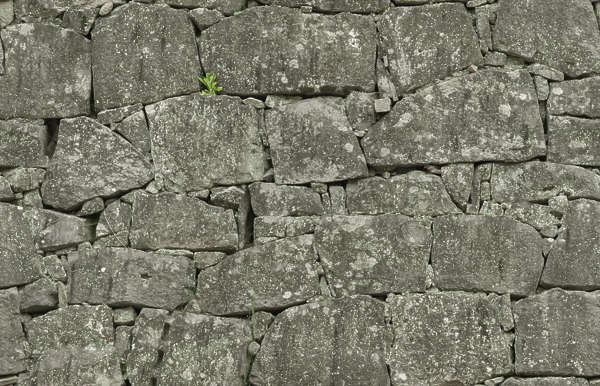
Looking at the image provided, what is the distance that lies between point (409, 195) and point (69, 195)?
241cm

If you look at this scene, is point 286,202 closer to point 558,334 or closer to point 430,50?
point 430,50

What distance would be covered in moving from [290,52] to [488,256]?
1.99 m

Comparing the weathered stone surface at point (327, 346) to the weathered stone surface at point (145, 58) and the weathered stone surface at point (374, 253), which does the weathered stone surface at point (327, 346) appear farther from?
the weathered stone surface at point (145, 58)

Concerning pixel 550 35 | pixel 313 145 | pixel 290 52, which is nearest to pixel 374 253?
pixel 313 145

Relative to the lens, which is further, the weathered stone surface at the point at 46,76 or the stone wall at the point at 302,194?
the weathered stone surface at the point at 46,76

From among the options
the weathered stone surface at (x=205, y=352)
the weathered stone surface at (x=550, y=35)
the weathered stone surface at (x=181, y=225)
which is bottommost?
the weathered stone surface at (x=205, y=352)

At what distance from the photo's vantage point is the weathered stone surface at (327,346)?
5.35 meters

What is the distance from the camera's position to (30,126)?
19.0 ft

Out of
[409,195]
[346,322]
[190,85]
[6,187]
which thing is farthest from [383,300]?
[6,187]

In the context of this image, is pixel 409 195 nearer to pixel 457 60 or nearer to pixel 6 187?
pixel 457 60

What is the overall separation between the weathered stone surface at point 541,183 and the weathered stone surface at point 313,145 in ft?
3.16

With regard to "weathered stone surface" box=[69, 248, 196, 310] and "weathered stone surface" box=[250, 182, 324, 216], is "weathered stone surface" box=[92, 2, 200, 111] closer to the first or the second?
"weathered stone surface" box=[250, 182, 324, 216]

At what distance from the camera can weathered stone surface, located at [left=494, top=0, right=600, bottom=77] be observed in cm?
575

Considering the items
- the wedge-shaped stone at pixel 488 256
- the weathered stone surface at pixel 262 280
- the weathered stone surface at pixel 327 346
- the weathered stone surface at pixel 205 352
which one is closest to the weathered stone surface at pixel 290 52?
the weathered stone surface at pixel 262 280
